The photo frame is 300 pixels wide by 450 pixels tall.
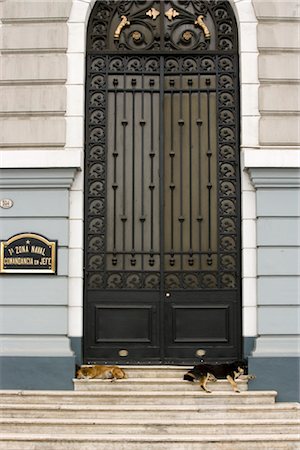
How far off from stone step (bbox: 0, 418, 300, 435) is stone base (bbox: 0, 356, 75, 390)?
945 millimetres

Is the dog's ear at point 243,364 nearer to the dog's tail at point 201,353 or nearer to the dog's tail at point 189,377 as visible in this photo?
the dog's tail at point 201,353

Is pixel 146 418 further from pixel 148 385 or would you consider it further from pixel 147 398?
pixel 148 385

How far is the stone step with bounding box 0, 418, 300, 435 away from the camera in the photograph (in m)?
8.55

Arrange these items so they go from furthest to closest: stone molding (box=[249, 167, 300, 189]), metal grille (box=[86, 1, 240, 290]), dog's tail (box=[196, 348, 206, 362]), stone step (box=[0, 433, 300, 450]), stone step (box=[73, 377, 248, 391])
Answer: metal grille (box=[86, 1, 240, 290])
dog's tail (box=[196, 348, 206, 362])
stone molding (box=[249, 167, 300, 189])
stone step (box=[73, 377, 248, 391])
stone step (box=[0, 433, 300, 450])

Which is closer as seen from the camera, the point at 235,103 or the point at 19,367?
the point at 19,367

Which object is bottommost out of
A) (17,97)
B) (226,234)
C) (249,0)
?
(226,234)

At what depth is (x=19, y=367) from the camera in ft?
31.6

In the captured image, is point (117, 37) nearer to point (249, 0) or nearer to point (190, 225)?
point (249, 0)

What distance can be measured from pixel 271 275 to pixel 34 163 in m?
3.92

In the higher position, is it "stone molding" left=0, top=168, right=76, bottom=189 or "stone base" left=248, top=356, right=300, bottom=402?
"stone molding" left=0, top=168, right=76, bottom=189

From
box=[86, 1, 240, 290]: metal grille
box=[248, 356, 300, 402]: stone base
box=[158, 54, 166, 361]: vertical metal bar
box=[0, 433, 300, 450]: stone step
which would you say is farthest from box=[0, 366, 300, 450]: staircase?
box=[86, 1, 240, 290]: metal grille

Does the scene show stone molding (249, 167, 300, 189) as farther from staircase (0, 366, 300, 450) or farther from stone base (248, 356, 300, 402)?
staircase (0, 366, 300, 450)

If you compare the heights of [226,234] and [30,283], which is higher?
[226,234]

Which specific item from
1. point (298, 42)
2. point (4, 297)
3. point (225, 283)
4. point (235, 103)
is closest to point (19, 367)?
point (4, 297)
